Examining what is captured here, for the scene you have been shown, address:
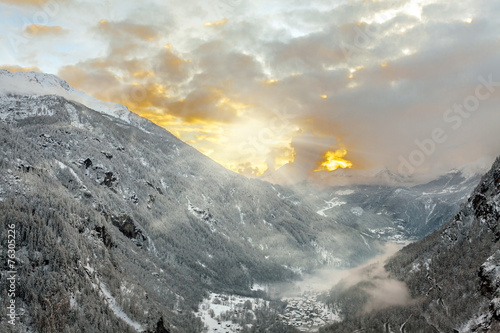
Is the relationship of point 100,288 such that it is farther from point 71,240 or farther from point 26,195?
point 26,195

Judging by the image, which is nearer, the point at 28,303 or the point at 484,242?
the point at 28,303

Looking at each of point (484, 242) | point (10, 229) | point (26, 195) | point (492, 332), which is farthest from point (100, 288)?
point (484, 242)

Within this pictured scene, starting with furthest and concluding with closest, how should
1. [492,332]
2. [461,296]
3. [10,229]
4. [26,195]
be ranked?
[26,195] → [461,296] → [10,229] → [492,332]

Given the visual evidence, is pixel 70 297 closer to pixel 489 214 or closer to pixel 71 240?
pixel 71 240

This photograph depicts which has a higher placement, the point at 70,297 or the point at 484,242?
the point at 484,242

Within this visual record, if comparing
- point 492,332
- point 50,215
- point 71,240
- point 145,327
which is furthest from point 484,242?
point 50,215

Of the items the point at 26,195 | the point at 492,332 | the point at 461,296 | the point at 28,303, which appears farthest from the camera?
the point at 26,195

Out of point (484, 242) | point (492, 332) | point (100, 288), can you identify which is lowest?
point (492, 332)

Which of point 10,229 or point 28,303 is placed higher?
point 10,229

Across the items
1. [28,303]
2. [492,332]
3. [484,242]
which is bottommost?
[492,332]
